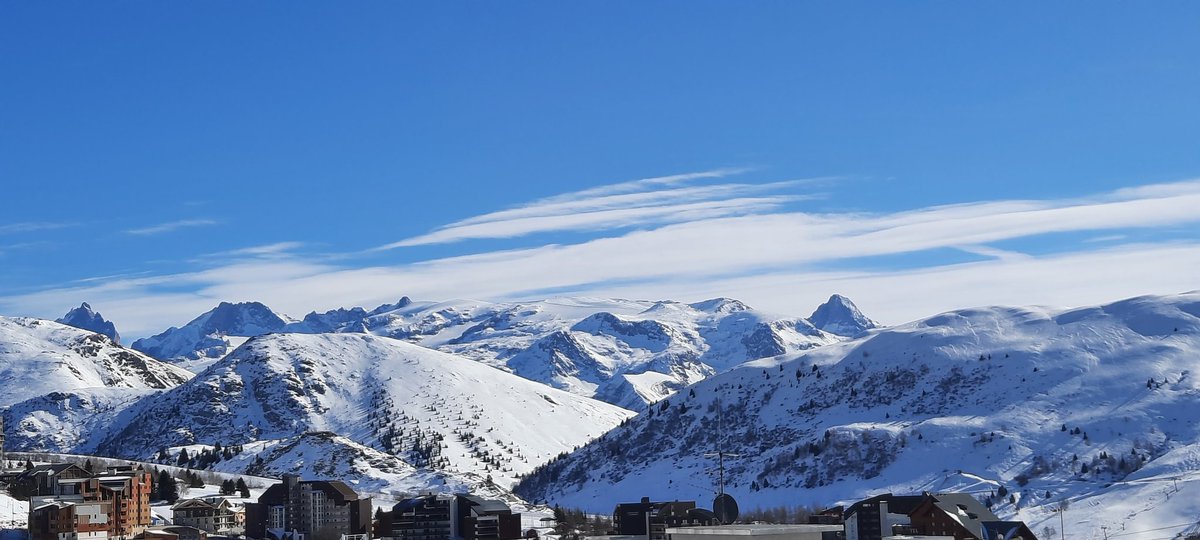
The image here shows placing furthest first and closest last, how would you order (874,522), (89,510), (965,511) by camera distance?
(89,510) < (965,511) < (874,522)

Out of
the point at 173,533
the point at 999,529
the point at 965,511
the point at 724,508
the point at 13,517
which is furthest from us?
the point at 13,517

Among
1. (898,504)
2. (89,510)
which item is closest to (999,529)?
(898,504)

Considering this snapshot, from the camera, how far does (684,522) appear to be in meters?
199

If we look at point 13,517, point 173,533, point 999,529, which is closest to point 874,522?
point 999,529

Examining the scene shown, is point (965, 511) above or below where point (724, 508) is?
below

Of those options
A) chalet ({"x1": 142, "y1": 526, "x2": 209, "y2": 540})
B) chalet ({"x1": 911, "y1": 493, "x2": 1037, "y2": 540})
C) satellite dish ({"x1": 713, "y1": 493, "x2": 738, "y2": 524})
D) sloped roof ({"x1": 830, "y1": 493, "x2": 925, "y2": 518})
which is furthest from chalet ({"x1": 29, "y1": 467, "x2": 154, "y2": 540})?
satellite dish ({"x1": 713, "y1": 493, "x2": 738, "y2": 524})

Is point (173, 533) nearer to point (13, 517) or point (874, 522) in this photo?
point (13, 517)

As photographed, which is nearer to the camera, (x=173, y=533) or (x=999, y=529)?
(x=999, y=529)

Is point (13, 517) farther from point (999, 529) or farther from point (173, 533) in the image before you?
point (999, 529)

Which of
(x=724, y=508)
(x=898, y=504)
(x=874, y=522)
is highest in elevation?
(x=724, y=508)

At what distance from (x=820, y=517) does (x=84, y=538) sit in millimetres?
90879

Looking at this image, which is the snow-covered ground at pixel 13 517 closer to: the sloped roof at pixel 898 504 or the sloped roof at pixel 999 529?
the sloped roof at pixel 898 504

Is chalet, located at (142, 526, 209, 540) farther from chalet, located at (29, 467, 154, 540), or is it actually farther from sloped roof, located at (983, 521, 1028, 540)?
sloped roof, located at (983, 521, 1028, 540)

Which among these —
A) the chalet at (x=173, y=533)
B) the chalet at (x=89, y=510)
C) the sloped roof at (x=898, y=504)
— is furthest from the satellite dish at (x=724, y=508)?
the chalet at (x=89, y=510)
